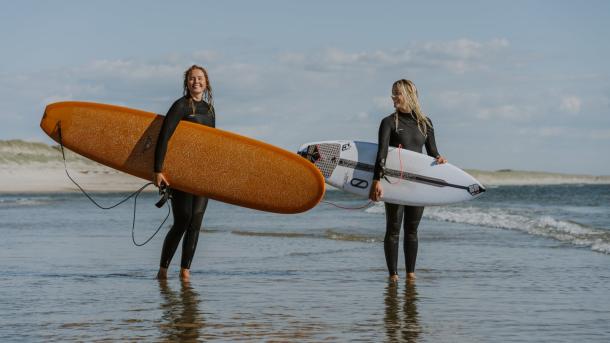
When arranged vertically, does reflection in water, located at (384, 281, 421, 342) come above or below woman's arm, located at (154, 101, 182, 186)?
below

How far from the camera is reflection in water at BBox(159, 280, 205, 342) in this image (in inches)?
181

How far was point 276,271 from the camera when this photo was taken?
794cm

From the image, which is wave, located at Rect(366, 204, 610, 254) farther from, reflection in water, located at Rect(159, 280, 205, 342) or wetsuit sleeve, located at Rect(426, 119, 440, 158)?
reflection in water, located at Rect(159, 280, 205, 342)

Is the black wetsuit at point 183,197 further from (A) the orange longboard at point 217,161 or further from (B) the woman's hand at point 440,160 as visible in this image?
(B) the woman's hand at point 440,160

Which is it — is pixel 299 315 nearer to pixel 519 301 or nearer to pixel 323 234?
pixel 519 301

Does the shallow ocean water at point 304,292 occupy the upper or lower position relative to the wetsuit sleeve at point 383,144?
lower

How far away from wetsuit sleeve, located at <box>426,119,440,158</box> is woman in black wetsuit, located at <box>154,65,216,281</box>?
1.76 metres

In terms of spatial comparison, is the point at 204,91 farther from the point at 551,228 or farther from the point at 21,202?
the point at 21,202

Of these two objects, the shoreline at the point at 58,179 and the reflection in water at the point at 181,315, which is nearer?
the reflection in water at the point at 181,315

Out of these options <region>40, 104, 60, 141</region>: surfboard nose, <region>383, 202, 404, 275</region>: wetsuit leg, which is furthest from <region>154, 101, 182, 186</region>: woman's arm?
<region>383, 202, 404, 275</region>: wetsuit leg

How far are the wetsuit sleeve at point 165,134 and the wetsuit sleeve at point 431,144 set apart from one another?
204cm

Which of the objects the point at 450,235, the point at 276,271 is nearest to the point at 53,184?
the point at 450,235

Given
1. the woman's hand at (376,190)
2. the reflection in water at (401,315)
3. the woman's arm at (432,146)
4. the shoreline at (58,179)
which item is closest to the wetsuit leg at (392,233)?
the woman's hand at (376,190)

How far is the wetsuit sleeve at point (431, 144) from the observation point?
7.11m
